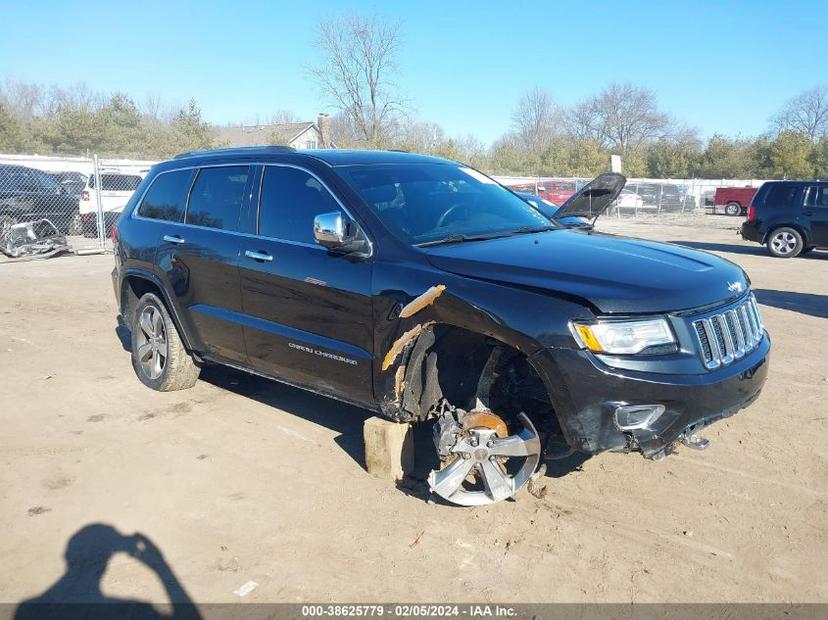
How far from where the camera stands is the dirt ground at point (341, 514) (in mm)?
3033

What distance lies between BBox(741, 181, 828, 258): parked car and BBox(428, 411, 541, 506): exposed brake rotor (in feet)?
48.9

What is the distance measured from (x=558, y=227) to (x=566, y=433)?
70.9 inches

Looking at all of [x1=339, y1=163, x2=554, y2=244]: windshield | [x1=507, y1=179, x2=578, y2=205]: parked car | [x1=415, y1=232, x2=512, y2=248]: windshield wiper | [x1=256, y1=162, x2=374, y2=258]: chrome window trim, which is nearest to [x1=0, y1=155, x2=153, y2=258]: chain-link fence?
[x1=256, y1=162, x2=374, y2=258]: chrome window trim

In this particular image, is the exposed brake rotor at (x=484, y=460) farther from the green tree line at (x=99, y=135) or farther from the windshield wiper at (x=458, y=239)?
the green tree line at (x=99, y=135)

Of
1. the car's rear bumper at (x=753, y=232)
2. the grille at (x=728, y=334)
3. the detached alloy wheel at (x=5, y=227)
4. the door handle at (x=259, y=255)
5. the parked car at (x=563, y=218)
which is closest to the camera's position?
the grille at (x=728, y=334)

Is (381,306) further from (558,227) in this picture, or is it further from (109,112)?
(109,112)

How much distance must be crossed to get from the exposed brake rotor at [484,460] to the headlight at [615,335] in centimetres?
57

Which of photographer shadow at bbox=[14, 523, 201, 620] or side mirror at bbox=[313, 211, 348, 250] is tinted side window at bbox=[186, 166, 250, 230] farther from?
photographer shadow at bbox=[14, 523, 201, 620]

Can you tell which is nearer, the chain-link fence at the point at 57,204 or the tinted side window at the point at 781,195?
the chain-link fence at the point at 57,204

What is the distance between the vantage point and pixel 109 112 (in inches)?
1737

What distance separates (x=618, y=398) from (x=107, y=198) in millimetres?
16642

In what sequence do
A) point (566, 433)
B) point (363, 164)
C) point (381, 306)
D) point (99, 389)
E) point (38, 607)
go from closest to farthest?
point (38, 607) → point (566, 433) → point (381, 306) → point (363, 164) → point (99, 389)

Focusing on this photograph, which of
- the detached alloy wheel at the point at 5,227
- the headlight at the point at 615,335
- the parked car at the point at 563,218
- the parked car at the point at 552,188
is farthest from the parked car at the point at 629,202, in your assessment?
the headlight at the point at 615,335

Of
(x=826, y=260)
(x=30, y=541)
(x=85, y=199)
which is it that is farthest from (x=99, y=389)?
(x=826, y=260)
